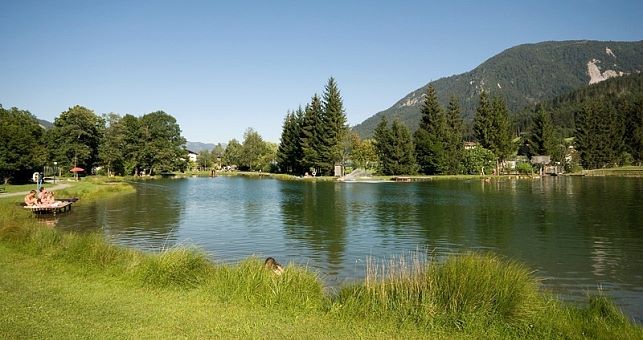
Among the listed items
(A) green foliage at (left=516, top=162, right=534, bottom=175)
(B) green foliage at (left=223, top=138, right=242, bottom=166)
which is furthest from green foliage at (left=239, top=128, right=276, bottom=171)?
(A) green foliage at (left=516, top=162, right=534, bottom=175)

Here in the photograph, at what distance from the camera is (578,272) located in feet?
53.2

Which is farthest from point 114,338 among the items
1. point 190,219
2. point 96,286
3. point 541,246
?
point 190,219

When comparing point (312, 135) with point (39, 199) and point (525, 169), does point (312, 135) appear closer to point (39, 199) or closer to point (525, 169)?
point (525, 169)

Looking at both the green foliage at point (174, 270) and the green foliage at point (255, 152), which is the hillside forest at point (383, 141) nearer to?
the green foliage at point (255, 152)

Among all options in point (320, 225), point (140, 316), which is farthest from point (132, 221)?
point (140, 316)

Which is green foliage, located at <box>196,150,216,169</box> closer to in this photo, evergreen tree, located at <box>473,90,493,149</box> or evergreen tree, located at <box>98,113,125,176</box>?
evergreen tree, located at <box>98,113,125,176</box>

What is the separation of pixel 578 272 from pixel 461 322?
31.5 feet

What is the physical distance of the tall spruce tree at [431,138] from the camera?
92500 mm

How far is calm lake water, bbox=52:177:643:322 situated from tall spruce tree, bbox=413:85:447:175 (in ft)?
159

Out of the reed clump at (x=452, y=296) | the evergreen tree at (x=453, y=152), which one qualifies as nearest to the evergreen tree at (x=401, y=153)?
the evergreen tree at (x=453, y=152)

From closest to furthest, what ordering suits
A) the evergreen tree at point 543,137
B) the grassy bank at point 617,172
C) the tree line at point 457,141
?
the grassy bank at point 617,172 < the tree line at point 457,141 < the evergreen tree at point 543,137

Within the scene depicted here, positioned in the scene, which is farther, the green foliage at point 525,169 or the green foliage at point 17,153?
the green foliage at point 525,169

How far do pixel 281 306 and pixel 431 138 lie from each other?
87233 millimetres

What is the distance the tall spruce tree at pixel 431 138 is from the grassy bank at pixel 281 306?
83899 mm
